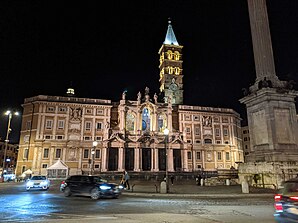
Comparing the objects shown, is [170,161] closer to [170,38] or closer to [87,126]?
[87,126]

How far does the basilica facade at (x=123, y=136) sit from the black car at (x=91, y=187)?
31.3 meters

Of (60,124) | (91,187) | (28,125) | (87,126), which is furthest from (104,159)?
(91,187)

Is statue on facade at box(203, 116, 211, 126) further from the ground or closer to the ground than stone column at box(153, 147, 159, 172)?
further from the ground

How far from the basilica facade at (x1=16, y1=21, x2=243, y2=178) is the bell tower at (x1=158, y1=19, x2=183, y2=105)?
14.2 metres

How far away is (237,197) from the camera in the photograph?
14898 millimetres

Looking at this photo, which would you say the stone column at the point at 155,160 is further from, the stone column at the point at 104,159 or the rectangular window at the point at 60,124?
the rectangular window at the point at 60,124

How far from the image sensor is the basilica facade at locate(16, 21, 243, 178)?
51594mm

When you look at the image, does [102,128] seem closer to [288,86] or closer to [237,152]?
[237,152]

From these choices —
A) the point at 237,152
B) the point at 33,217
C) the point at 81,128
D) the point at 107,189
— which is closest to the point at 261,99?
the point at 107,189

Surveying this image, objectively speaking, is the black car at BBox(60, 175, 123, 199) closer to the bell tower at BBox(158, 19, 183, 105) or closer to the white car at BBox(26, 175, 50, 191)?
the white car at BBox(26, 175, 50, 191)

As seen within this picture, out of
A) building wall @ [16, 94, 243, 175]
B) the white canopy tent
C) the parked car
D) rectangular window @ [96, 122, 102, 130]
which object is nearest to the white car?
the parked car

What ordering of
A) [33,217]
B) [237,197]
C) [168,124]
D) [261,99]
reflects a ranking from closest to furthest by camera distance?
[33,217]
[237,197]
[261,99]
[168,124]

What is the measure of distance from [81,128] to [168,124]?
21.2 m

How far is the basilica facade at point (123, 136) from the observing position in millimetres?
51594
